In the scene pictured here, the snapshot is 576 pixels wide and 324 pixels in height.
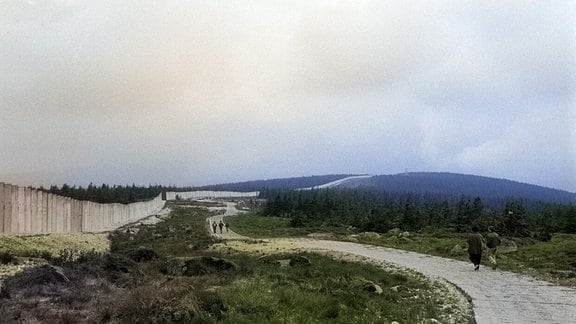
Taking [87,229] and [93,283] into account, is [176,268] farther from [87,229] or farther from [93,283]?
[87,229]

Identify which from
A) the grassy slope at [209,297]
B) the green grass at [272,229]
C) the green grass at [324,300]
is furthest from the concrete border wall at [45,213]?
the green grass at [324,300]

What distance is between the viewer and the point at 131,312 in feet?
35.1

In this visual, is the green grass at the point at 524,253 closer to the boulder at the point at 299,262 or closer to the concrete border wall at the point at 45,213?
the boulder at the point at 299,262

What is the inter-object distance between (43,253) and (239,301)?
35.0ft

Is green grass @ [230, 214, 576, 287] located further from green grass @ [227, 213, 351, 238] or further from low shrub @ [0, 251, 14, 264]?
low shrub @ [0, 251, 14, 264]

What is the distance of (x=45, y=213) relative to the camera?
32188mm

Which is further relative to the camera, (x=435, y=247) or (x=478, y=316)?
(x=435, y=247)

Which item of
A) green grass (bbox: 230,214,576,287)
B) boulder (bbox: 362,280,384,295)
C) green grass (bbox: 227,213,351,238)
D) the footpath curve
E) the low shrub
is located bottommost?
green grass (bbox: 227,213,351,238)

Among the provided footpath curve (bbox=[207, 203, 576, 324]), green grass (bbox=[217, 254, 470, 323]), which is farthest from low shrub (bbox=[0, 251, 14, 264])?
footpath curve (bbox=[207, 203, 576, 324])

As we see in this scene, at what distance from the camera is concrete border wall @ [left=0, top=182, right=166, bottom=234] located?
25984mm

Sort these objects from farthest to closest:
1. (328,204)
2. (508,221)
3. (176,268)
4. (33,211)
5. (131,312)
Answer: (328,204), (508,221), (33,211), (176,268), (131,312)

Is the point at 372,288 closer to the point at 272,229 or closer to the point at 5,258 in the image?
the point at 5,258

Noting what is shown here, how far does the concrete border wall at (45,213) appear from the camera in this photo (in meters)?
26.0

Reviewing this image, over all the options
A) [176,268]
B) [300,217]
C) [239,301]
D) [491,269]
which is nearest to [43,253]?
[176,268]
